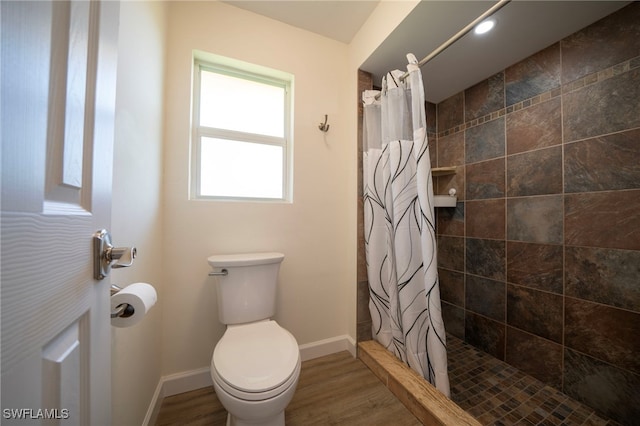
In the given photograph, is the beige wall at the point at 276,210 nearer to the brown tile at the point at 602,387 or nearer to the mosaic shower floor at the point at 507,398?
the mosaic shower floor at the point at 507,398

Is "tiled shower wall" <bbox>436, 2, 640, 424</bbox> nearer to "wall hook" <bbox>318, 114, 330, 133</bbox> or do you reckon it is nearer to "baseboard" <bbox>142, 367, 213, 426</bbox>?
"wall hook" <bbox>318, 114, 330, 133</bbox>

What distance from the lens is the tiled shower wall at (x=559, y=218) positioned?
109 centimetres

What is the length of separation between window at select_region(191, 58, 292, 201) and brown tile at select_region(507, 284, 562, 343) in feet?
5.57

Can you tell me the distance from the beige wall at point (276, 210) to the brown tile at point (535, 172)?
111 centimetres

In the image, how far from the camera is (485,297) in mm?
1637

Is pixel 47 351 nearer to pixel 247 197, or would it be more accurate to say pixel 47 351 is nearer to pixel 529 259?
pixel 247 197

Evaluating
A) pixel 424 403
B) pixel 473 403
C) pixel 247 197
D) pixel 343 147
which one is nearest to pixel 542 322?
pixel 473 403

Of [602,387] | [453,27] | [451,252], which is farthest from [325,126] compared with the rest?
[602,387]

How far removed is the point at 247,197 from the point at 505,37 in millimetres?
1888

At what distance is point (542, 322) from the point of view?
134cm

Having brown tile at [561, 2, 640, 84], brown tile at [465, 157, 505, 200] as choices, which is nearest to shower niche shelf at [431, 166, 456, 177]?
brown tile at [465, 157, 505, 200]

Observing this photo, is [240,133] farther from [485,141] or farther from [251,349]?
[485,141]

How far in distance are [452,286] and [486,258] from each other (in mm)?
389

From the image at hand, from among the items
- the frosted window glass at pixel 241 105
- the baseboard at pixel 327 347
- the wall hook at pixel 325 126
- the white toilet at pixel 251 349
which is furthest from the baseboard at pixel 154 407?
the wall hook at pixel 325 126
